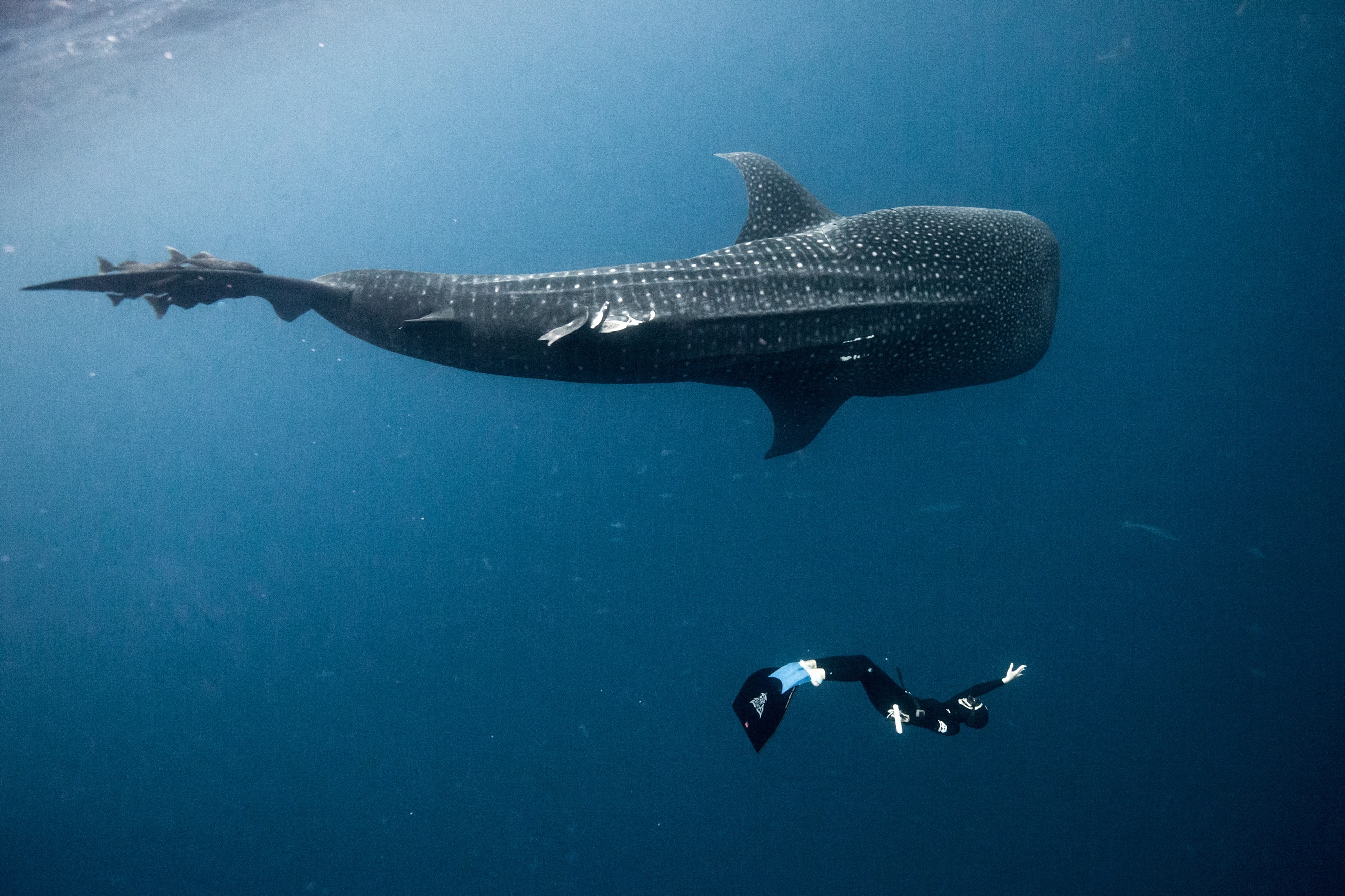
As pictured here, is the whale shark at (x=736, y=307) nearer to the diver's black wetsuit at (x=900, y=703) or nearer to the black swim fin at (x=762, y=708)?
the diver's black wetsuit at (x=900, y=703)

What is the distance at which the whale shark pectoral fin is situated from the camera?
5.08 metres

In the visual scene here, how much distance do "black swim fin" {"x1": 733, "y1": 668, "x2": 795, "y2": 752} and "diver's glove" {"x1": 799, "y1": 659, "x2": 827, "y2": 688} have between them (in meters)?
0.19

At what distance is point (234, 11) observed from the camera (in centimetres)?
1581

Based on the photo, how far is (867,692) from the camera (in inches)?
209

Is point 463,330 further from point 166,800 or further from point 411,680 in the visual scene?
point 166,800

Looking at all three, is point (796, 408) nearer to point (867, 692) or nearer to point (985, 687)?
point (867, 692)

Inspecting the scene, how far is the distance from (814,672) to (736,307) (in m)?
3.04

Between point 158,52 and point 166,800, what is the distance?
64.7 feet

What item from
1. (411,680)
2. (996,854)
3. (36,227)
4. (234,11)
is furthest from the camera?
(36,227)

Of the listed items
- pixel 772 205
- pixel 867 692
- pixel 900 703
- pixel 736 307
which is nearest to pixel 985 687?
pixel 900 703

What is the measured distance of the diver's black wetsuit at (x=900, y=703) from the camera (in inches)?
199

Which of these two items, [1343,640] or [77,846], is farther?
[77,846]

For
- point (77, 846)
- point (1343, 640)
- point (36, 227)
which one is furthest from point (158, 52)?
point (1343, 640)

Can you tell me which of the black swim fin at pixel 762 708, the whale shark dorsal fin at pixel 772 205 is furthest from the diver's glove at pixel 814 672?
the whale shark dorsal fin at pixel 772 205
